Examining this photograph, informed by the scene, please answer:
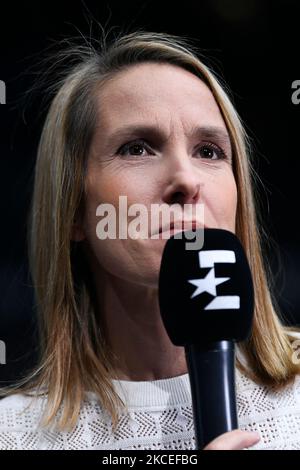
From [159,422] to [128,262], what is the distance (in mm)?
208

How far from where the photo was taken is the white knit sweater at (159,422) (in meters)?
0.89

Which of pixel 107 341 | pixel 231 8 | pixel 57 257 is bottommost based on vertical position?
pixel 107 341

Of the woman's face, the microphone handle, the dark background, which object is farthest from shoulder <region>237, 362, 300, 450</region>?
the dark background

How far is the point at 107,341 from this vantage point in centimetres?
100

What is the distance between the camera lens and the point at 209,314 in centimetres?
63

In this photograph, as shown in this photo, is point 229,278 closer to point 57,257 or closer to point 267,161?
point 57,257

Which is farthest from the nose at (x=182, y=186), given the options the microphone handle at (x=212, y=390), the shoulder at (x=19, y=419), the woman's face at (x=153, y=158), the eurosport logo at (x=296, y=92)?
the eurosport logo at (x=296, y=92)

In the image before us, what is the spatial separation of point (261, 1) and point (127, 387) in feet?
2.57

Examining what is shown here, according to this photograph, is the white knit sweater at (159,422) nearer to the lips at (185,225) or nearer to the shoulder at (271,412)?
the shoulder at (271,412)

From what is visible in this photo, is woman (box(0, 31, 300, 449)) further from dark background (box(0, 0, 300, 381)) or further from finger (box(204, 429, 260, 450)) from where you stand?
finger (box(204, 429, 260, 450))

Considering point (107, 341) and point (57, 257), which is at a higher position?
point (57, 257)

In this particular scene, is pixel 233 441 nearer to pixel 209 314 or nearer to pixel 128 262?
pixel 209 314

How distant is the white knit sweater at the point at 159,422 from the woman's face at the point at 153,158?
153 millimetres

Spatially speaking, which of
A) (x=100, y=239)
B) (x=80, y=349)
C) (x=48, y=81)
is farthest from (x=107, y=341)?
(x=48, y=81)
